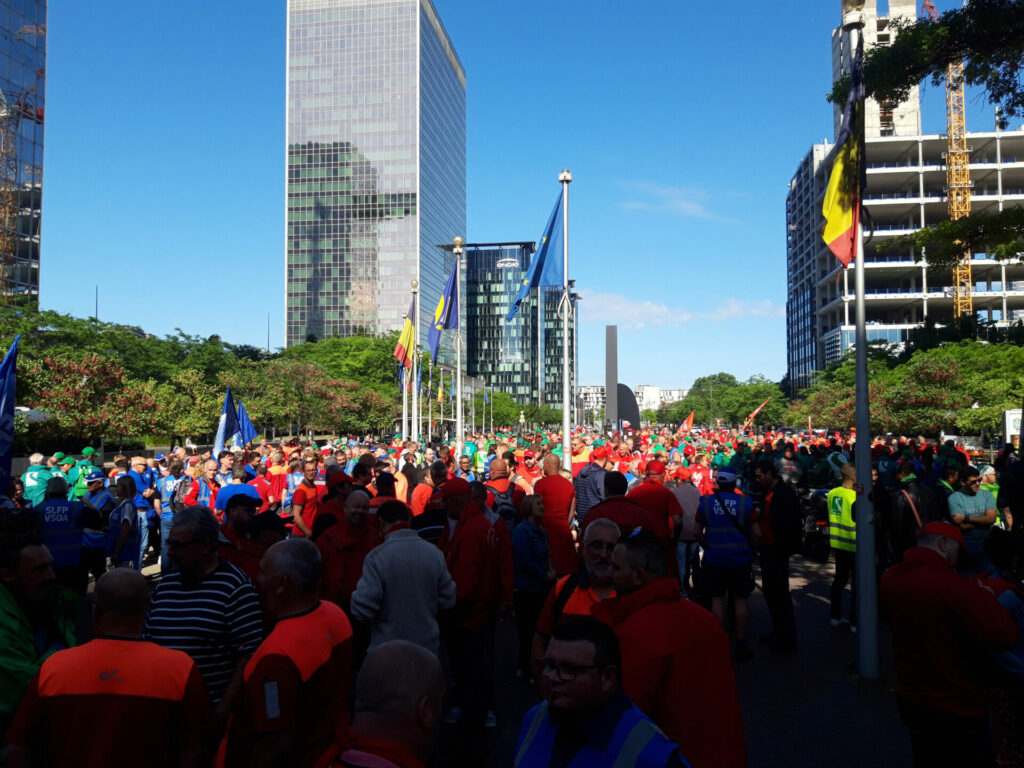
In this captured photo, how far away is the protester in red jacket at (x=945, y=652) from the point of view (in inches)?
145

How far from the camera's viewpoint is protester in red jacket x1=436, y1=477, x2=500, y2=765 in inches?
209

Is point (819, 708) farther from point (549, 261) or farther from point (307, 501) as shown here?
point (549, 261)

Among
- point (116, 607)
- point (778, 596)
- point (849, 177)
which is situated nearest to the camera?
point (116, 607)

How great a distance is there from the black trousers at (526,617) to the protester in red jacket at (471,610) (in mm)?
1209

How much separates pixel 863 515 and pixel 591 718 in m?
5.87

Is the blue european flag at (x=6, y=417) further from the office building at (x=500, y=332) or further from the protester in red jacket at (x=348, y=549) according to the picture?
the office building at (x=500, y=332)

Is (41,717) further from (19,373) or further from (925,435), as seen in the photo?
(925,435)

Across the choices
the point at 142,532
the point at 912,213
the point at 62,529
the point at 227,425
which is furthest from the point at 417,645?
the point at 912,213

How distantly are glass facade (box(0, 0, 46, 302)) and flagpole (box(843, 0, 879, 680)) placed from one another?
64382 millimetres

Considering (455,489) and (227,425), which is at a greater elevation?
(227,425)

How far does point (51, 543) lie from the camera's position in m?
6.92

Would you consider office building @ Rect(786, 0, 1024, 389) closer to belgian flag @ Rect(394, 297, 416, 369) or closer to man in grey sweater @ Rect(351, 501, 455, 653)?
belgian flag @ Rect(394, 297, 416, 369)

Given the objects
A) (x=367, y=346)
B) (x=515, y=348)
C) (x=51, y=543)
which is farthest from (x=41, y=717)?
(x=515, y=348)

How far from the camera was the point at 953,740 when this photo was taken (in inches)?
146
